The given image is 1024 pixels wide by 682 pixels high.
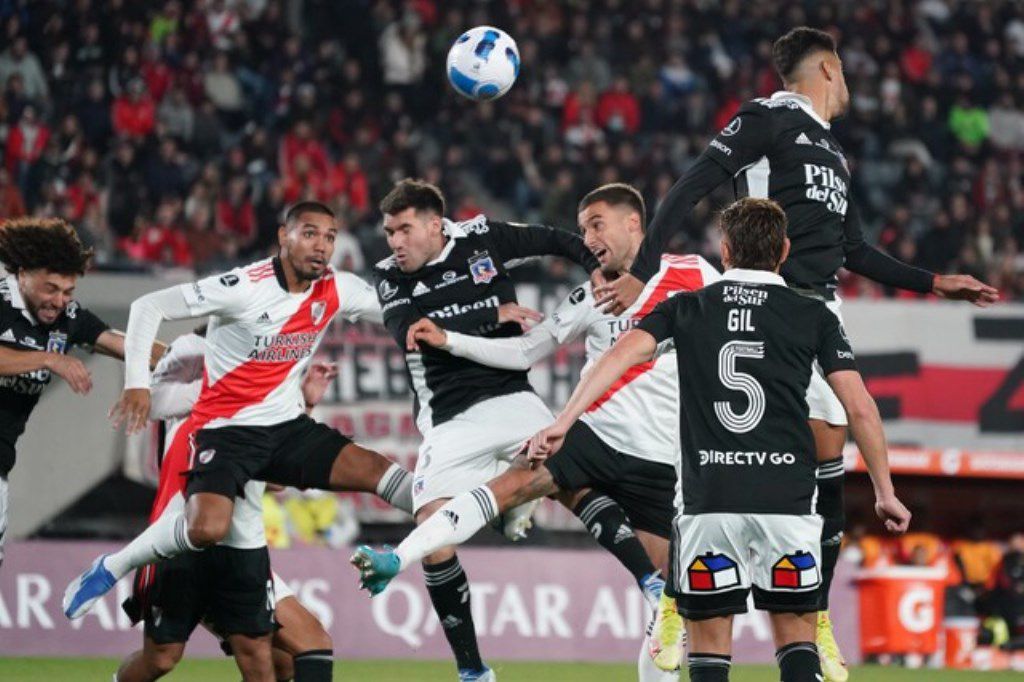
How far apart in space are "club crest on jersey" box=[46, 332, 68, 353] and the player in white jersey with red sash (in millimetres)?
597

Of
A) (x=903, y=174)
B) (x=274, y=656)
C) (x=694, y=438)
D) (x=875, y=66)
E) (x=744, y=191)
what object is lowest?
(x=274, y=656)

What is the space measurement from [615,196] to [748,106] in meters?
1.10

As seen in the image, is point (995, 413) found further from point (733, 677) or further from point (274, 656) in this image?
point (274, 656)

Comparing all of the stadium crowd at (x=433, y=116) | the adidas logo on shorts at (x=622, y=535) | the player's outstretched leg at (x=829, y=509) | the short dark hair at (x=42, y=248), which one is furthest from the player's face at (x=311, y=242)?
the stadium crowd at (x=433, y=116)

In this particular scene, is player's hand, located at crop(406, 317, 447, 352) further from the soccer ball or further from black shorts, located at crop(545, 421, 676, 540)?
the soccer ball

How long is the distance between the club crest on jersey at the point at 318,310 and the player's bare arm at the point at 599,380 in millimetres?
2461

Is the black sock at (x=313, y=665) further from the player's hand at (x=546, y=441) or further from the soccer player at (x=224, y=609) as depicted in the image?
the player's hand at (x=546, y=441)

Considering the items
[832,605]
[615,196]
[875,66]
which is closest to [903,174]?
[875,66]

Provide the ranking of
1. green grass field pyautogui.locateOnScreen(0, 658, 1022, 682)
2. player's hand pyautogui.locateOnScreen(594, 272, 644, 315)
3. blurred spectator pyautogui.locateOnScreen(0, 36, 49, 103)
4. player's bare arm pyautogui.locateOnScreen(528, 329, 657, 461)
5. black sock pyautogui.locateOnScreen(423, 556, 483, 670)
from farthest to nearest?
blurred spectator pyautogui.locateOnScreen(0, 36, 49, 103), green grass field pyautogui.locateOnScreen(0, 658, 1022, 682), black sock pyautogui.locateOnScreen(423, 556, 483, 670), player's hand pyautogui.locateOnScreen(594, 272, 644, 315), player's bare arm pyautogui.locateOnScreen(528, 329, 657, 461)

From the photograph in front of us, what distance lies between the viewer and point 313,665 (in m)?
7.83

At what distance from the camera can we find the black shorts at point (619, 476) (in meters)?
8.43

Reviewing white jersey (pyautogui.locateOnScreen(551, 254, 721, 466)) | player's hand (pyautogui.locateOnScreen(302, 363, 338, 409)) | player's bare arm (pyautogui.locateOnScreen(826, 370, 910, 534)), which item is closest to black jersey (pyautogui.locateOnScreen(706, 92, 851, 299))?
white jersey (pyautogui.locateOnScreen(551, 254, 721, 466))

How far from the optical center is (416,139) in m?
18.3

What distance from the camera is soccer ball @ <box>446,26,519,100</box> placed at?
31.2 ft
